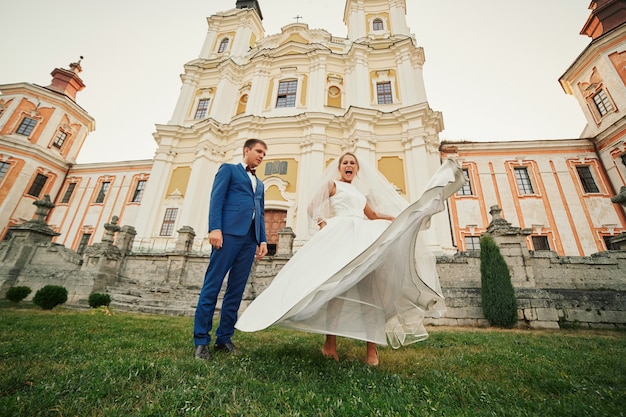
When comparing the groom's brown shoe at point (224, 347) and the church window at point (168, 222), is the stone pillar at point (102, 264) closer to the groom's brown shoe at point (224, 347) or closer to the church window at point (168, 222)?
the church window at point (168, 222)

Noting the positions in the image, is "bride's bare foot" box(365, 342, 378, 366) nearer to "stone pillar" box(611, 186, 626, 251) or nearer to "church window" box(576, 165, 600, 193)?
"stone pillar" box(611, 186, 626, 251)

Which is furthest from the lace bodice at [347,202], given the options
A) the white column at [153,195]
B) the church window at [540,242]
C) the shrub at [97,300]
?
the church window at [540,242]

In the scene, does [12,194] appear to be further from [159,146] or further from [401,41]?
[401,41]

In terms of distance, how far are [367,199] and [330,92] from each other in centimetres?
1829

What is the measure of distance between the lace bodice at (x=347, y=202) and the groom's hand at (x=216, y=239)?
1.35 meters

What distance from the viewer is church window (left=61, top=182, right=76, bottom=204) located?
2311cm

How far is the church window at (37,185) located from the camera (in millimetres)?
21428

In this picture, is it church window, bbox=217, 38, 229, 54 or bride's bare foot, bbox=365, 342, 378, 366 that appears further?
church window, bbox=217, 38, 229, 54

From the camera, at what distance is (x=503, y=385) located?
2.08m

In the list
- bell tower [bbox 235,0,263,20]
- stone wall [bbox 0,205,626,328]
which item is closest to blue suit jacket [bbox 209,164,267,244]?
stone wall [bbox 0,205,626,328]

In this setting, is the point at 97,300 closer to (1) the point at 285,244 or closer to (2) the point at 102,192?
(1) the point at 285,244

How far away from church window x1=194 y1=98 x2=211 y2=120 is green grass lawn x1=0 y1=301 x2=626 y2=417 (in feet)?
66.1

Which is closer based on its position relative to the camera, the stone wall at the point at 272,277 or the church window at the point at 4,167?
the stone wall at the point at 272,277

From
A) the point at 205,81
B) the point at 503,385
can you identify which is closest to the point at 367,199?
the point at 503,385
